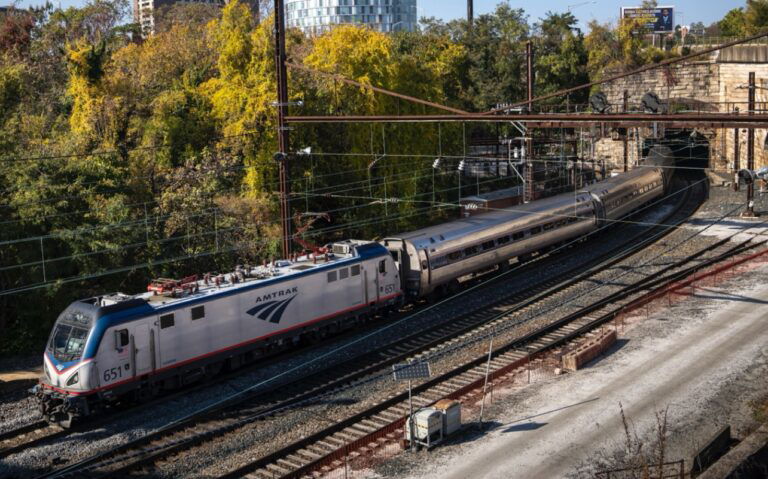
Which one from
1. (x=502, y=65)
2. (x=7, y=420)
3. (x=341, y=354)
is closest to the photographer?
(x=7, y=420)

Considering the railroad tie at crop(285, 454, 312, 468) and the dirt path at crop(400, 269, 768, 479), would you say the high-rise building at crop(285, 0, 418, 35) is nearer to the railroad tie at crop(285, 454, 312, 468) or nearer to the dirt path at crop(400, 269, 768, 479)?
the dirt path at crop(400, 269, 768, 479)

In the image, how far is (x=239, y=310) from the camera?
2031 cm

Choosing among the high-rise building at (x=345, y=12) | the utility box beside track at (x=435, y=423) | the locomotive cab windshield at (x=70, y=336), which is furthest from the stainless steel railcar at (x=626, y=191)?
the high-rise building at (x=345, y=12)

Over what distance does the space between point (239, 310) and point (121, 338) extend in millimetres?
3440

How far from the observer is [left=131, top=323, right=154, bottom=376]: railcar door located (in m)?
18.1

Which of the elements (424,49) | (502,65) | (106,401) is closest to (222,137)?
(106,401)

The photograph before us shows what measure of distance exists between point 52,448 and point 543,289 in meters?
18.1

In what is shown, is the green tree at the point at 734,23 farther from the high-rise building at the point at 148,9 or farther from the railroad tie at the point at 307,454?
the railroad tie at the point at 307,454

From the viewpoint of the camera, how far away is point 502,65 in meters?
59.2

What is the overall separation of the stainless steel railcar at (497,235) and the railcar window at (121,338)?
10.6 m

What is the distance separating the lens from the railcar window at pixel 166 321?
60.7 feet

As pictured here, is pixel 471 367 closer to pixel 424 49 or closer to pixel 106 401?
pixel 106 401

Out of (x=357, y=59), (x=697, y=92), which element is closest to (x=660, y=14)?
(x=697, y=92)

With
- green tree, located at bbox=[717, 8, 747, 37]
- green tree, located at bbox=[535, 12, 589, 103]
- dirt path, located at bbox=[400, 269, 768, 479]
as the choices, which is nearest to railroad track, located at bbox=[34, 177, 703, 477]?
dirt path, located at bbox=[400, 269, 768, 479]
